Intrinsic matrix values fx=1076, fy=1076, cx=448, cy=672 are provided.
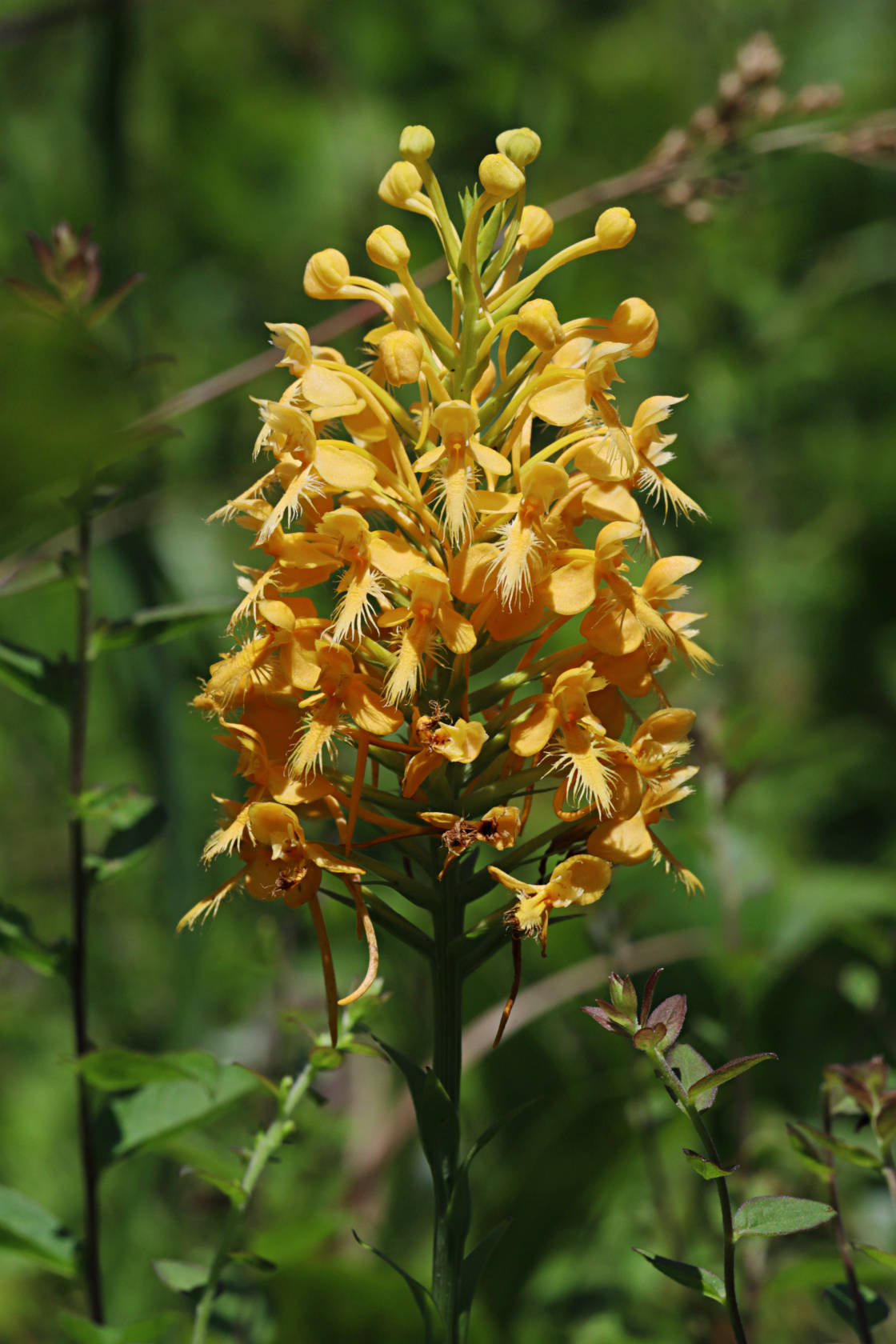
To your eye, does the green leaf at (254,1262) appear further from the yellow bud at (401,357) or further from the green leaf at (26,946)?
the yellow bud at (401,357)

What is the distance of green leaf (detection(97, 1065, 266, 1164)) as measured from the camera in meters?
0.83

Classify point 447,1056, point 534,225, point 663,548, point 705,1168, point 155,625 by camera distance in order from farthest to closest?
point 663,548 → point 155,625 → point 534,225 → point 447,1056 → point 705,1168

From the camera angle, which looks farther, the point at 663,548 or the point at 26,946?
the point at 663,548

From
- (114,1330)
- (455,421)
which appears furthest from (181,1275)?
(455,421)

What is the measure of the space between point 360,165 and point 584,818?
7.28 feet

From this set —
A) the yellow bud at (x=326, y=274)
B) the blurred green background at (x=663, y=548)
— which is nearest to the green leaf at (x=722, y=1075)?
the blurred green background at (x=663, y=548)

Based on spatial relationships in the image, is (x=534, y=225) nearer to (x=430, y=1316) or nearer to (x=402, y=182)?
(x=402, y=182)

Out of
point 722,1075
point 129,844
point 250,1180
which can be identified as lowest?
point 250,1180

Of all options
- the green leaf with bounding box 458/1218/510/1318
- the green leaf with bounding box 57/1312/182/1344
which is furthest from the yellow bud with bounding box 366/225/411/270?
the green leaf with bounding box 57/1312/182/1344

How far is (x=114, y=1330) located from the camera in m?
0.73

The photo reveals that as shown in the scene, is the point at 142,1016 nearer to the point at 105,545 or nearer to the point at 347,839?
the point at 105,545

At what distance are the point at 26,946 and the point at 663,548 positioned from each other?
71.8 inches

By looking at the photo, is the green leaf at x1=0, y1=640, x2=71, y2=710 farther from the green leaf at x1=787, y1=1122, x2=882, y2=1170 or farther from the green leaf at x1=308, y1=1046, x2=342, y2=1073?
the green leaf at x1=787, y1=1122, x2=882, y2=1170

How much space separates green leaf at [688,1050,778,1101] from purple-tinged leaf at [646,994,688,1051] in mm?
27
